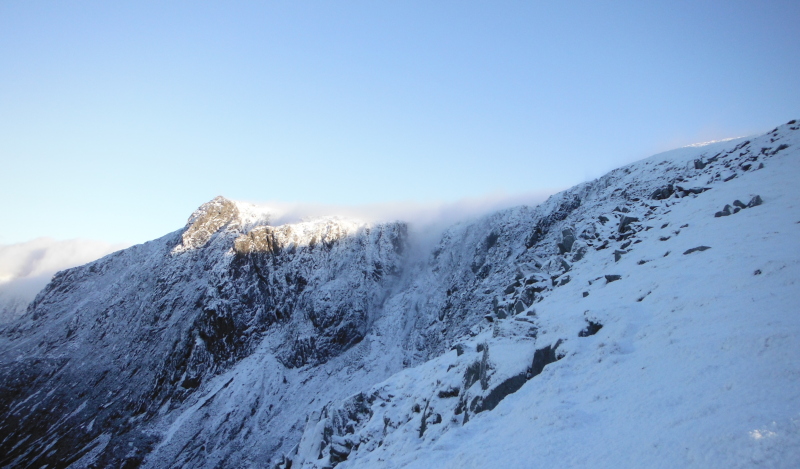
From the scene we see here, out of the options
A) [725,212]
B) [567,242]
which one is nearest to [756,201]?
[725,212]

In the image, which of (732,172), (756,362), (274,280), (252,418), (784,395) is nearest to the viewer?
(784,395)

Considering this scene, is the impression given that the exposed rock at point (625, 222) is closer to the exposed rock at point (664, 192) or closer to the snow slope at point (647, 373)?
the snow slope at point (647, 373)

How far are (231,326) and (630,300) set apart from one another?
245 feet

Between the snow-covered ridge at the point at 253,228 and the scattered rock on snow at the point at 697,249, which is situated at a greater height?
the snow-covered ridge at the point at 253,228

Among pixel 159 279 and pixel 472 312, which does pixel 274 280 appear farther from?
pixel 472 312

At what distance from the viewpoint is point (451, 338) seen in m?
55.3

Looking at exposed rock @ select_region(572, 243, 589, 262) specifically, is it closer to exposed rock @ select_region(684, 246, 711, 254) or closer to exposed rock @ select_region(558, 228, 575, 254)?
exposed rock @ select_region(558, 228, 575, 254)

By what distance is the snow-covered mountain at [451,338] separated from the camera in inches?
480

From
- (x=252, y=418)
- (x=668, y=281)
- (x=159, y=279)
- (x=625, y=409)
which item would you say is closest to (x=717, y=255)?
(x=668, y=281)

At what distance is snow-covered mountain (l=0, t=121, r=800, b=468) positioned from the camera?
1220 cm

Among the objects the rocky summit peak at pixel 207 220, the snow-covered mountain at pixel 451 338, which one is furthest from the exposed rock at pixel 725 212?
the rocky summit peak at pixel 207 220

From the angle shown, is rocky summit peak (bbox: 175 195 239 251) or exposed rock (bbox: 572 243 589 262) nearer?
exposed rock (bbox: 572 243 589 262)

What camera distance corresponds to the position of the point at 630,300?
20359 millimetres

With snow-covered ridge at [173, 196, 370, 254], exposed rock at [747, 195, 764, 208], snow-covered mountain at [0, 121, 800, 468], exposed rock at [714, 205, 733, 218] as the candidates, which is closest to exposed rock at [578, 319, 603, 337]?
snow-covered mountain at [0, 121, 800, 468]
